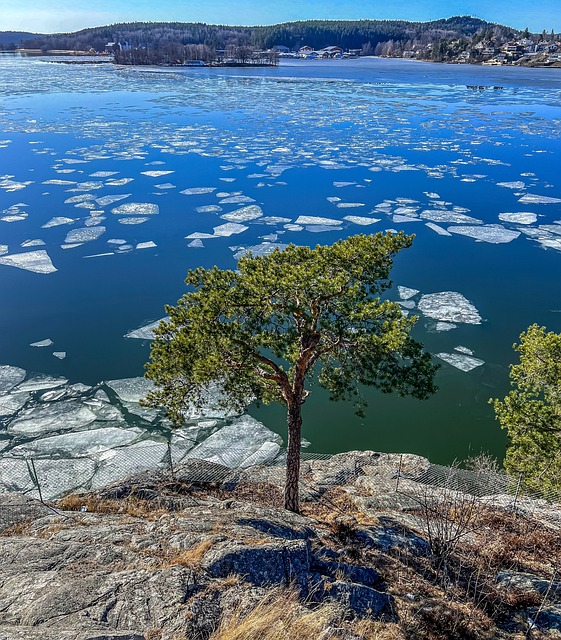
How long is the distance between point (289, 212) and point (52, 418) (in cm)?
1499

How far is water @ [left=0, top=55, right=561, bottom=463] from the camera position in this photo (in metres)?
12.5

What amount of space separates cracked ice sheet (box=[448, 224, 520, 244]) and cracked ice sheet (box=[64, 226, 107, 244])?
1486cm

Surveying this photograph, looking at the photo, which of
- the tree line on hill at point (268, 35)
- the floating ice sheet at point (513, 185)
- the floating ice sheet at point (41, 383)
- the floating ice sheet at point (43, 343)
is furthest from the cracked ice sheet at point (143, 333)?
the tree line on hill at point (268, 35)

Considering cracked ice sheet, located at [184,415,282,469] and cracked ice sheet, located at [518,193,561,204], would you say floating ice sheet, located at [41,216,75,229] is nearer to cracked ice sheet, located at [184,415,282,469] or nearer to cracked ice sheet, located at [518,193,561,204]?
cracked ice sheet, located at [184,415,282,469]

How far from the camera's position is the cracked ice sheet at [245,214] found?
2245cm

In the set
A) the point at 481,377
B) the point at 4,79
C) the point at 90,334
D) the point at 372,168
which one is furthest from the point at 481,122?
the point at 4,79

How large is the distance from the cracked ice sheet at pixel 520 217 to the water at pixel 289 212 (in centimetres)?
51

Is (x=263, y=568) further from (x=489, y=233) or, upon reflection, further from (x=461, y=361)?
(x=489, y=233)

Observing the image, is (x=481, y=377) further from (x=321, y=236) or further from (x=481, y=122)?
(x=481, y=122)

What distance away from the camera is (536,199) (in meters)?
24.8

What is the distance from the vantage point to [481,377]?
12539mm

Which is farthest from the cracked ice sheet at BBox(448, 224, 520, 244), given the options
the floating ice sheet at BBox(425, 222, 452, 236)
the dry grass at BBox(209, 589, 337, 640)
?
the dry grass at BBox(209, 589, 337, 640)

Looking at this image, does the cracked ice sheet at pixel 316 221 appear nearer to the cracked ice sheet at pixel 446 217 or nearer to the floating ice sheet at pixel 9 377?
the cracked ice sheet at pixel 446 217

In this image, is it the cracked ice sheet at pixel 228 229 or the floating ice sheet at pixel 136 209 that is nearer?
the cracked ice sheet at pixel 228 229
